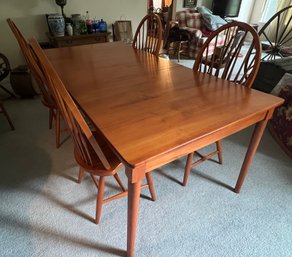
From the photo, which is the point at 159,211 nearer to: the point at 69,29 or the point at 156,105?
the point at 156,105

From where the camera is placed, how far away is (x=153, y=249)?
119cm

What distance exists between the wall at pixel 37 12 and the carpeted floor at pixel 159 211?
1754mm

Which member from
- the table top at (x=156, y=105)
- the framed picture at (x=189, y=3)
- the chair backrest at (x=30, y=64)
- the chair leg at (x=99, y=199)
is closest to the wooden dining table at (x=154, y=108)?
the table top at (x=156, y=105)

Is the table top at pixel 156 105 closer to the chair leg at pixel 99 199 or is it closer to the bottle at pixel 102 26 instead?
the chair leg at pixel 99 199

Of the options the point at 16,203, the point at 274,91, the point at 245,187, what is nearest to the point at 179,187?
the point at 245,187

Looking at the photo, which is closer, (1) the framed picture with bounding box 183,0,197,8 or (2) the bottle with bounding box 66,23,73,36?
(2) the bottle with bounding box 66,23,73,36

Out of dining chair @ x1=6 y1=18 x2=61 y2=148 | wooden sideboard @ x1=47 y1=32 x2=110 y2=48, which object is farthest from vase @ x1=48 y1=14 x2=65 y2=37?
dining chair @ x1=6 y1=18 x2=61 y2=148

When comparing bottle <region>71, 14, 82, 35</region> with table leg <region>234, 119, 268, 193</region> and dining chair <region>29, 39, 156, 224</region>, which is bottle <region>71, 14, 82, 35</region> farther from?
table leg <region>234, 119, 268, 193</region>

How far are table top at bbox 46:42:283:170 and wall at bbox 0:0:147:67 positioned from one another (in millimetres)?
1818

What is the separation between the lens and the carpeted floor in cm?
120

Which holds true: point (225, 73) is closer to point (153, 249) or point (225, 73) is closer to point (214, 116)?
point (214, 116)

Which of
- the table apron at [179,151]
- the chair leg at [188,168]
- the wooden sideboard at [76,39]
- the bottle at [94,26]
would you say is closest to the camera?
the table apron at [179,151]

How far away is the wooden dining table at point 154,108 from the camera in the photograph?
0.79 meters

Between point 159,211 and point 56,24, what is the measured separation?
8.54 feet
